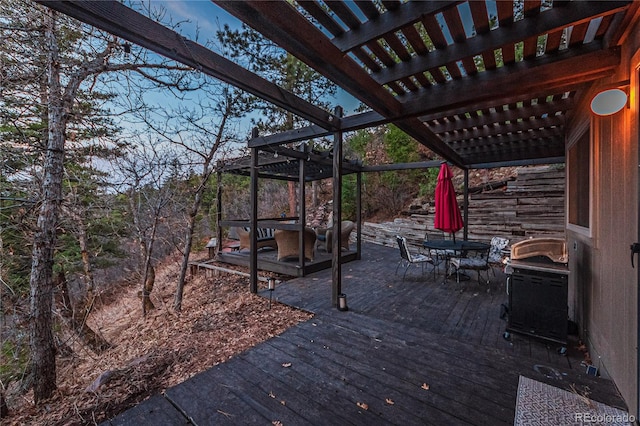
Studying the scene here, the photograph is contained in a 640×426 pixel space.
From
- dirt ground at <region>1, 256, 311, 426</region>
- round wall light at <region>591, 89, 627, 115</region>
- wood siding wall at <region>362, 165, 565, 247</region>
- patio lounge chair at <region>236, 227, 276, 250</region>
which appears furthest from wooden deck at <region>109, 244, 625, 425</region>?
wood siding wall at <region>362, 165, 565, 247</region>

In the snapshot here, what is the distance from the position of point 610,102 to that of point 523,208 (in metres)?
5.94

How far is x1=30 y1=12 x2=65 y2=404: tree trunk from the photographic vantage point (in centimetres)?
281

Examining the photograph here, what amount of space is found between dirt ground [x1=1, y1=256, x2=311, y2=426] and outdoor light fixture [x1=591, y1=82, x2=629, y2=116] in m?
3.45

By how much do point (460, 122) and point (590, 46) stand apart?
1752 millimetres

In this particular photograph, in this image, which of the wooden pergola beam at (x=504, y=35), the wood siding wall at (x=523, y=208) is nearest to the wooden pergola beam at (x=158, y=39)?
the wooden pergola beam at (x=504, y=35)

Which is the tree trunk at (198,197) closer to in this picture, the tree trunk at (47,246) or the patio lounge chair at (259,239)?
the tree trunk at (47,246)

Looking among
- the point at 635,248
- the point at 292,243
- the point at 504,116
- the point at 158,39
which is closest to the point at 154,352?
the point at 158,39

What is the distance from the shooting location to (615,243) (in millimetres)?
1960

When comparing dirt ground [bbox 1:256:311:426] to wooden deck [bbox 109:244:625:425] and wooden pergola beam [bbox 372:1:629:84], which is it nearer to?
wooden deck [bbox 109:244:625:425]

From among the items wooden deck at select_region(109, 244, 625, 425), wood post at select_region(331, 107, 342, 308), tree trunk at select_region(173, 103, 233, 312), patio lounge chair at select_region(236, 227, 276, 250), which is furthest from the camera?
patio lounge chair at select_region(236, 227, 276, 250)

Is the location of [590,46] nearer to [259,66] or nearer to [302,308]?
[302,308]

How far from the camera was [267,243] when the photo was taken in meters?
7.47

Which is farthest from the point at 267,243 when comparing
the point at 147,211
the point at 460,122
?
the point at 460,122

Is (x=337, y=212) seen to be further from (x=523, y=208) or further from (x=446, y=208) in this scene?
(x=523, y=208)
